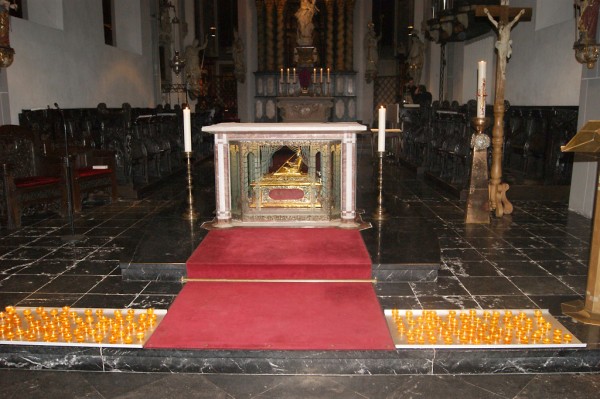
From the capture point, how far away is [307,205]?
521cm

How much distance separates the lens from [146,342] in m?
3.00

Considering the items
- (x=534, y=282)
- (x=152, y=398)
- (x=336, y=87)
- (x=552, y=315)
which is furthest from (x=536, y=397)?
(x=336, y=87)

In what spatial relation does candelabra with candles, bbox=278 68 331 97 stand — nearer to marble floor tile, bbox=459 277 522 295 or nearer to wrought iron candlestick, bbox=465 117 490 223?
wrought iron candlestick, bbox=465 117 490 223

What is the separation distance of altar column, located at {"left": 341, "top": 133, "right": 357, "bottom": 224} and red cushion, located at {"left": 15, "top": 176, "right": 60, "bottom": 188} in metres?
3.56

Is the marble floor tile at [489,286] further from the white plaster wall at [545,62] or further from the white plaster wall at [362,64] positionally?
the white plaster wall at [362,64]

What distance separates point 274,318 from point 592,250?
199 cm

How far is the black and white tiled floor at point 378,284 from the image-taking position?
2.78 m

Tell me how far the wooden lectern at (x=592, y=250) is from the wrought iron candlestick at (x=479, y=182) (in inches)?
94.2

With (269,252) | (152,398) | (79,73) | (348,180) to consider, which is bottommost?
(152,398)

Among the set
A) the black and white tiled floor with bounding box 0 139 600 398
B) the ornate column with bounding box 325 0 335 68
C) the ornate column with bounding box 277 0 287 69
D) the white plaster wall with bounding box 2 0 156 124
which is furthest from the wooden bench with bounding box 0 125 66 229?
the ornate column with bounding box 325 0 335 68

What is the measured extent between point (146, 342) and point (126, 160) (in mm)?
5221

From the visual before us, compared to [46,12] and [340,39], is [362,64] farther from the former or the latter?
[46,12]

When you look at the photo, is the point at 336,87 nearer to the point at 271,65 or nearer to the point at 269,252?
the point at 271,65

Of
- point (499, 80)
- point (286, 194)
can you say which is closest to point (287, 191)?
point (286, 194)
